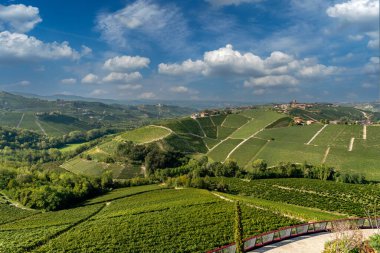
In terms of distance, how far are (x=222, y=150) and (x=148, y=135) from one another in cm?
4869

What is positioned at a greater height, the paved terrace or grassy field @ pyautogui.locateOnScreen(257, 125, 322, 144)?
grassy field @ pyautogui.locateOnScreen(257, 125, 322, 144)

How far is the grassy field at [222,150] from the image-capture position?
15070cm

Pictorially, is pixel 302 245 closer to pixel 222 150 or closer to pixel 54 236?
A: pixel 54 236

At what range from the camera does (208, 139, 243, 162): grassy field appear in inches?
5933

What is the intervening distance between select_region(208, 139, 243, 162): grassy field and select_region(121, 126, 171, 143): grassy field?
106 ft

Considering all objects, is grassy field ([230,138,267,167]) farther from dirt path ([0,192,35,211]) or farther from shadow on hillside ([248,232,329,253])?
shadow on hillside ([248,232,329,253])

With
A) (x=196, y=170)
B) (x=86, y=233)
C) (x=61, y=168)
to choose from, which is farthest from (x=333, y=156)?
(x=61, y=168)

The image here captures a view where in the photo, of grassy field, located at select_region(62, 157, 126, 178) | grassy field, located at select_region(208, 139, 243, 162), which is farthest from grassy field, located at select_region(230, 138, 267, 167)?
grassy field, located at select_region(62, 157, 126, 178)

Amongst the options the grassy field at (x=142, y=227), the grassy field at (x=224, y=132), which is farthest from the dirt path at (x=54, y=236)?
the grassy field at (x=224, y=132)

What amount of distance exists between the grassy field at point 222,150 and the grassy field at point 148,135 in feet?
106

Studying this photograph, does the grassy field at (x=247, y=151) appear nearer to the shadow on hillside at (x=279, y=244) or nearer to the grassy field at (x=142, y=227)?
the grassy field at (x=142, y=227)

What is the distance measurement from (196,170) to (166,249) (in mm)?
78717

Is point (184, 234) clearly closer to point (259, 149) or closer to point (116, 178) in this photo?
point (116, 178)

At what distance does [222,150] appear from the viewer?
15988 cm
